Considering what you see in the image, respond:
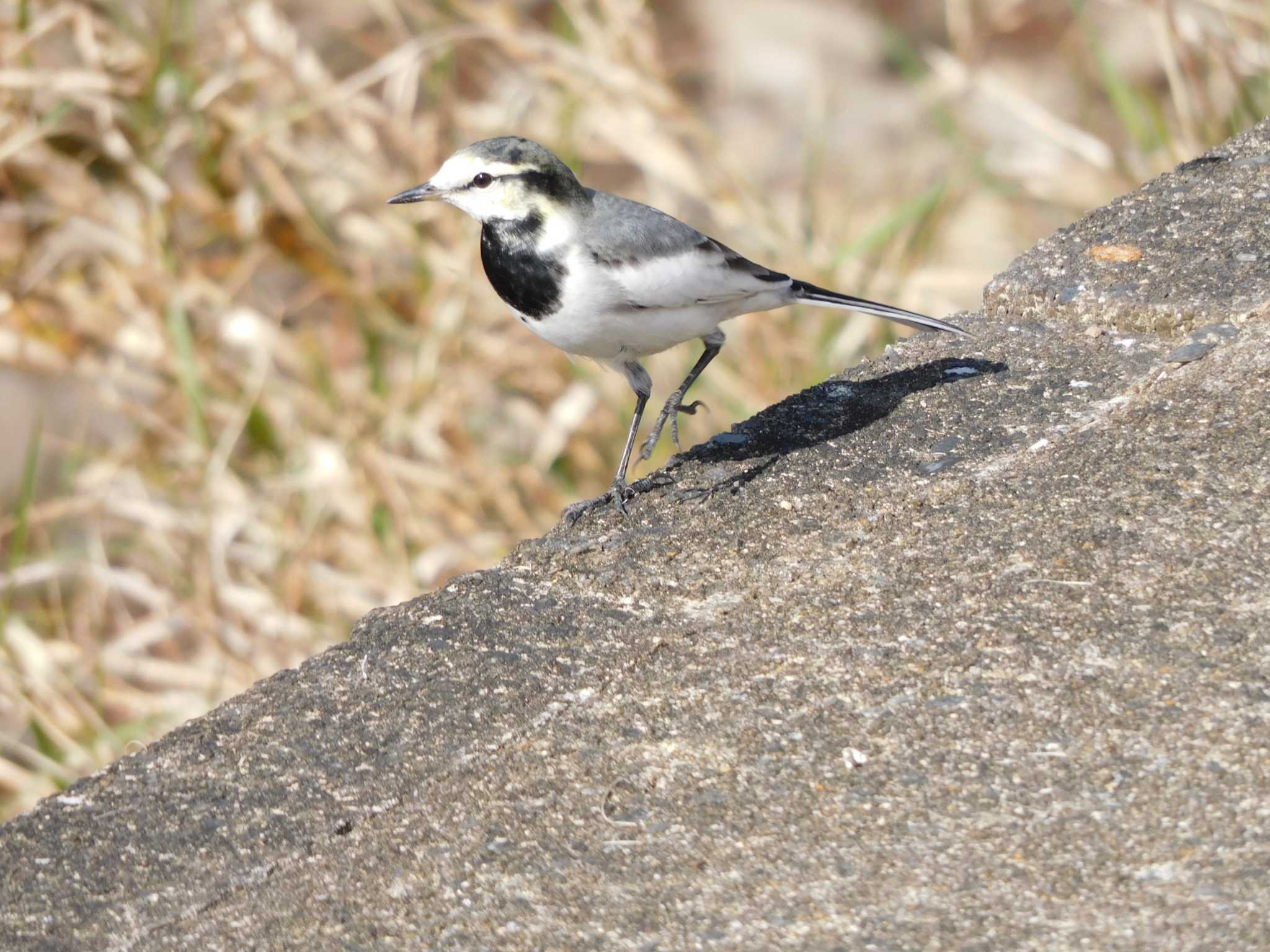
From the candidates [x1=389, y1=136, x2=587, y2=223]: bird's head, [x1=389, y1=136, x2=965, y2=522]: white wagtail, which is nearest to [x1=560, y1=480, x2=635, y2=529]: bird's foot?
[x1=389, y1=136, x2=965, y2=522]: white wagtail

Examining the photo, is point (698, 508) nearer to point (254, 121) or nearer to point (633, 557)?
point (633, 557)

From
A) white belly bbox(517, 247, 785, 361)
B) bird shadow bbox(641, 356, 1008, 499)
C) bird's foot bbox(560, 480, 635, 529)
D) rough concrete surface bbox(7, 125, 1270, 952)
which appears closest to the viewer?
rough concrete surface bbox(7, 125, 1270, 952)

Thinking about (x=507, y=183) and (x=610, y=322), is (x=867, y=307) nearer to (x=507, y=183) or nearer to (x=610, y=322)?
(x=610, y=322)

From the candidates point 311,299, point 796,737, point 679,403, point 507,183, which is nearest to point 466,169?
point 507,183

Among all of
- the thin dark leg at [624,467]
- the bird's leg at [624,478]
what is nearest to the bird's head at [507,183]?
the bird's leg at [624,478]

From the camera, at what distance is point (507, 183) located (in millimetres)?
3539

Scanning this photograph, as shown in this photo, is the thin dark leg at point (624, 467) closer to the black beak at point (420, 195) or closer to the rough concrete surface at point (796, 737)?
the rough concrete surface at point (796, 737)

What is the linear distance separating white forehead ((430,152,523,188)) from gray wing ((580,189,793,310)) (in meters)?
0.22

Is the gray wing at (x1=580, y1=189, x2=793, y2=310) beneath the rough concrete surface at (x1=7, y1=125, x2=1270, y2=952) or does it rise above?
above

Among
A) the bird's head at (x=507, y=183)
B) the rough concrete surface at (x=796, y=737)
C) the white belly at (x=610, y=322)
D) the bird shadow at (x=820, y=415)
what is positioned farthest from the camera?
the bird's head at (x=507, y=183)

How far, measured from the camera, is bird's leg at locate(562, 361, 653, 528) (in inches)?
119

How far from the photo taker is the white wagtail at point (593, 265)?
340 centimetres

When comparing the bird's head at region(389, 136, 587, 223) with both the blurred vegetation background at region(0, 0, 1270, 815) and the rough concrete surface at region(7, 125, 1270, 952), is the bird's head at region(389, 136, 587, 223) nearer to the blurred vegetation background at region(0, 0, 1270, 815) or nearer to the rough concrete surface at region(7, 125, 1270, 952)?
the rough concrete surface at region(7, 125, 1270, 952)

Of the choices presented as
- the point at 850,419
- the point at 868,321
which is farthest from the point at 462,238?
the point at 850,419
